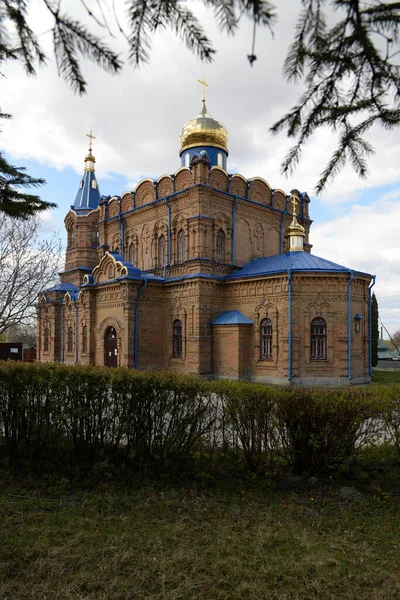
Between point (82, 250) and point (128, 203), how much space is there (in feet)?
19.2

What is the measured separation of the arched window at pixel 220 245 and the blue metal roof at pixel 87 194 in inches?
481

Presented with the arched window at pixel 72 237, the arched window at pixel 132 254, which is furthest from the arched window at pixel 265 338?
the arched window at pixel 72 237

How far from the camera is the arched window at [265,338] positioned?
17.2 meters

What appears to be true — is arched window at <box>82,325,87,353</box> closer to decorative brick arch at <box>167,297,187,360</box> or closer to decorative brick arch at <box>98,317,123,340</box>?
decorative brick arch at <box>98,317,123,340</box>

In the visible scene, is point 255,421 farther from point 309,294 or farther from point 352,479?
point 309,294

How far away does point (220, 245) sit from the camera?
20.0m

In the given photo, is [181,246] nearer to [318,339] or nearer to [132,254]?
[132,254]

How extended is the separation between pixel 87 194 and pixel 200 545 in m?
27.9

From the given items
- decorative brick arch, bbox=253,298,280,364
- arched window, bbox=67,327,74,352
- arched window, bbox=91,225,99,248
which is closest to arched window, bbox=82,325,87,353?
arched window, bbox=67,327,74,352

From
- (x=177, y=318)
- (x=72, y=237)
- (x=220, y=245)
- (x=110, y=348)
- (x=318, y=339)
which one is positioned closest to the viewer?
(x=318, y=339)

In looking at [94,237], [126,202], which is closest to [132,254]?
[126,202]

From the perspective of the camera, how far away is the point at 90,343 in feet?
70.7

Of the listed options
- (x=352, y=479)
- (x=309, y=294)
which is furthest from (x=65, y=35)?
(x=309, y=294)

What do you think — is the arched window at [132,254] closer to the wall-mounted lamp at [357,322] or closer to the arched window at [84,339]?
the arched window at [84,339]
